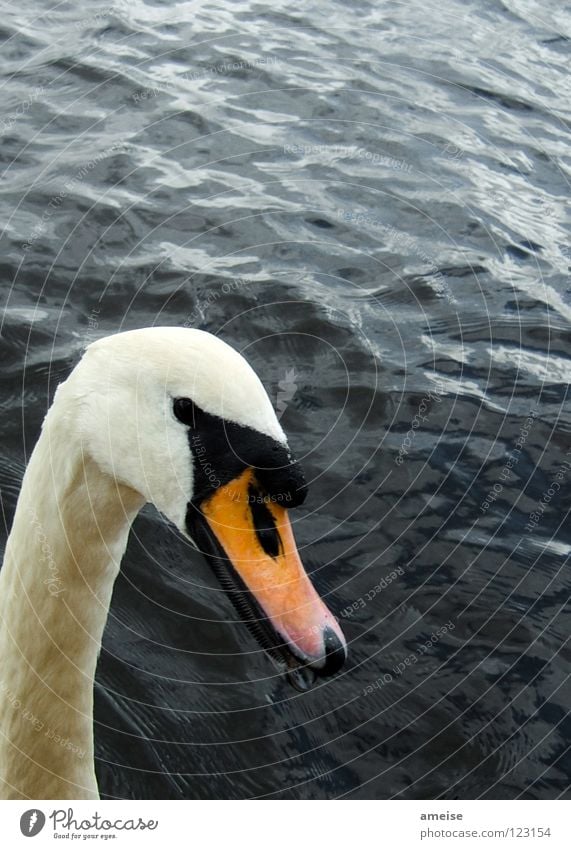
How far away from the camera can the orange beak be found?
3.43 meters

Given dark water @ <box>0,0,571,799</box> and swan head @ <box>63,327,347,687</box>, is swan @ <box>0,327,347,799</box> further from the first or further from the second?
dark water @ <box>0,0,571,799</box>

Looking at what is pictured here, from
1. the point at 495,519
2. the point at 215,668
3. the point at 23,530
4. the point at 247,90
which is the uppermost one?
the point at 23,530

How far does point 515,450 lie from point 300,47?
20.4ft

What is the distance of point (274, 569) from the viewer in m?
3.59

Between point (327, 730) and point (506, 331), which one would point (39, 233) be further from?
point (327, 730)

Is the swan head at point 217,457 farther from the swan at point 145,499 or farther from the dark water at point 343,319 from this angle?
the dark water at point 343,319

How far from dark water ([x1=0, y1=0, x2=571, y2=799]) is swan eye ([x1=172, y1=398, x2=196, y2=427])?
7.81 feet

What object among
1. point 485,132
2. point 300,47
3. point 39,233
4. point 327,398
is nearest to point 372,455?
point 327,398

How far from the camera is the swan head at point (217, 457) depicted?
3434 mm

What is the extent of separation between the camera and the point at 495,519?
676cm

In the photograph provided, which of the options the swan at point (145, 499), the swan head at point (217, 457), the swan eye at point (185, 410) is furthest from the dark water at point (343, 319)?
the swan eye at point (185, 410)
